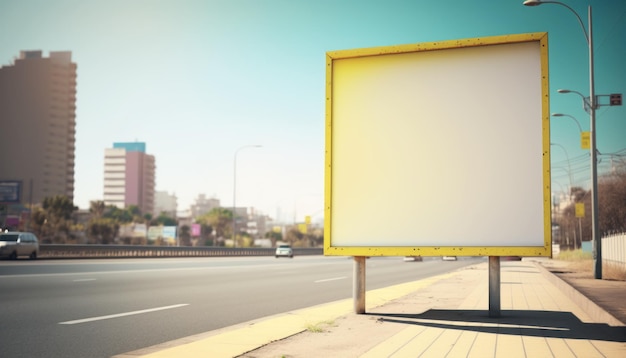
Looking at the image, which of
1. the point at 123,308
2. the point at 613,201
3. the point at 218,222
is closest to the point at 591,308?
the point at 123,308

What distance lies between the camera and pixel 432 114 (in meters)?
9.55

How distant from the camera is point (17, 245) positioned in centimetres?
3422

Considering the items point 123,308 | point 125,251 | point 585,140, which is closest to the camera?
point 123,308

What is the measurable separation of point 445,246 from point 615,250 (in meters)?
25.1

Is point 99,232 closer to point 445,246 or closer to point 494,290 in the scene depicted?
point 494,290

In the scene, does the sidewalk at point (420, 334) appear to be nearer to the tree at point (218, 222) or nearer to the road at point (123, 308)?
the road at point (123, 308)

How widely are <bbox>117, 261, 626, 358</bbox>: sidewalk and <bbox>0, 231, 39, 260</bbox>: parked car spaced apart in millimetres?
27661

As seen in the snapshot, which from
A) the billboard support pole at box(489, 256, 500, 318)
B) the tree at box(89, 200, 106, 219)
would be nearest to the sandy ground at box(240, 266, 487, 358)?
the billboard support pole at box(489, 256, 500, 318)

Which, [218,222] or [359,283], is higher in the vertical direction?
[218,222]

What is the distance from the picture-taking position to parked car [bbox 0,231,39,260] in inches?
1329

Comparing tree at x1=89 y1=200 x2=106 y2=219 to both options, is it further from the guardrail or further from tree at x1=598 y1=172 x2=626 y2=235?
tree at x1=598 y1=172 x2=626 y2=235

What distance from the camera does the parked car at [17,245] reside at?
33.8 m

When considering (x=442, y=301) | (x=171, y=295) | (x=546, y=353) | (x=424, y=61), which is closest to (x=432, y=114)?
(x=424, y=61)

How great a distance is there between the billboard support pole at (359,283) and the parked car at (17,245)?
95.8 feet
